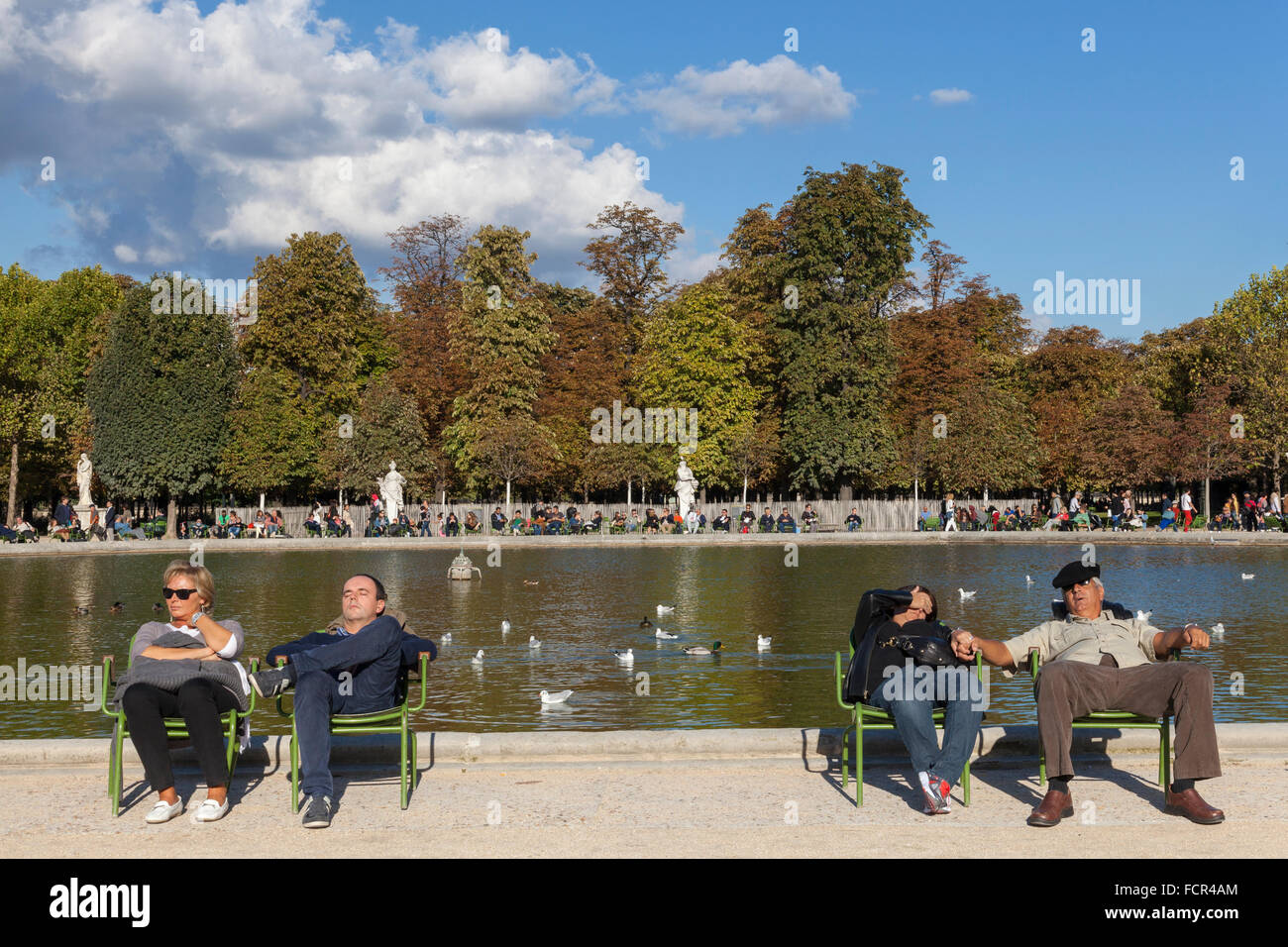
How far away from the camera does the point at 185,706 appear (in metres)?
6.40

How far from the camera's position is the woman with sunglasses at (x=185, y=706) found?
624cm

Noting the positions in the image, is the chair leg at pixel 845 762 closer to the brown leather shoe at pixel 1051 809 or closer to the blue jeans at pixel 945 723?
the blue jeans at pixel 945 723

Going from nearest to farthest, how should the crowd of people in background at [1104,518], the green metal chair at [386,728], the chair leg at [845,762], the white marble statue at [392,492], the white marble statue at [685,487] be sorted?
the green metal chair at [386,728] → the chair leg at [845,762] → the crowd of people in background at [1104,518] → the white marble statue at [392,492] → the white marble statue at [685,487]

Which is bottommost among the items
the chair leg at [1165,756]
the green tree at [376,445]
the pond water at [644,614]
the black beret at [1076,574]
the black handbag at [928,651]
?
the pond water at [644,614]

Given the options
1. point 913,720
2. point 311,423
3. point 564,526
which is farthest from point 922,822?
point 311,423

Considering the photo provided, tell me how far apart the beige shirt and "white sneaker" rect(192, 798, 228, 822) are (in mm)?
4370

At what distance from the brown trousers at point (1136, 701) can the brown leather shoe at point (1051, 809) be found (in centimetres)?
13

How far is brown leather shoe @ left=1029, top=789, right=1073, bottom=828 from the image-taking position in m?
5.86

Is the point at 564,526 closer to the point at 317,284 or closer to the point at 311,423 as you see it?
the point at 311,423

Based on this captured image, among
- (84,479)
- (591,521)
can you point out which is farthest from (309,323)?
(591,521)

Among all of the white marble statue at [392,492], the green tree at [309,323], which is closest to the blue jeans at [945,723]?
the white marble statue at [392,492]

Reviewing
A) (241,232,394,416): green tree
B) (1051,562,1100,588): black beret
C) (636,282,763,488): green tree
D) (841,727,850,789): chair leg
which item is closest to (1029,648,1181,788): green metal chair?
(1051,562,1100,588): black beret

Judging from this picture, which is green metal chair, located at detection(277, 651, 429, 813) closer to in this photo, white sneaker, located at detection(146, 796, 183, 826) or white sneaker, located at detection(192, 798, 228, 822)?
white sneaker, located at detection(192, 798, 228, 822)

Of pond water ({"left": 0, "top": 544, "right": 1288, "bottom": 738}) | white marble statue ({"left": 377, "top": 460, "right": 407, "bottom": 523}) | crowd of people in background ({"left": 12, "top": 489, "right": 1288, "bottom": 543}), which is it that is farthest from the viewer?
white marble statue ({"left": 377, "top": 460, "right": 407, "bottom": 523})
